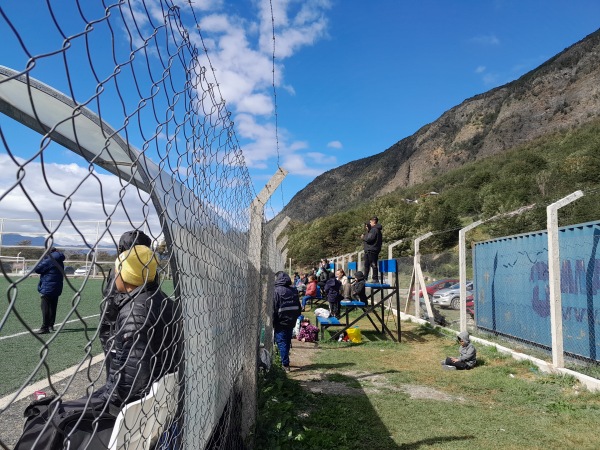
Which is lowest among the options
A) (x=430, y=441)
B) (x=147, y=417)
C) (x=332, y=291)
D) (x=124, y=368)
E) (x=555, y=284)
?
(x=430, y=441)

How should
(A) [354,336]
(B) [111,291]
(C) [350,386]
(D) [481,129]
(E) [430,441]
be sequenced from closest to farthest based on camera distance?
1. (B) [111,291]
2. (E) [430,441]
3. (C) [350,386]
4. (A) [354,336]
5. (D) [481,129]

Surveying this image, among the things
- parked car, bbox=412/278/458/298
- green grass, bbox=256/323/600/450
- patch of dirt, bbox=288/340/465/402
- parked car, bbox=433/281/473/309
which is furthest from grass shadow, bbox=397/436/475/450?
parked car, bbox=433/281/473/309

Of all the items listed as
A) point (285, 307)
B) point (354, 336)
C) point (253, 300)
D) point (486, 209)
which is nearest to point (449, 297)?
point (354, 336)

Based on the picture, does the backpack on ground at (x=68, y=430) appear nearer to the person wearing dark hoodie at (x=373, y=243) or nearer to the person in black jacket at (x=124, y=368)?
the person in black jacket at (x=124, y=368)

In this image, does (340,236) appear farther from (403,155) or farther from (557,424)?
(403,155)

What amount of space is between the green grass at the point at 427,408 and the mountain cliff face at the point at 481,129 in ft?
169

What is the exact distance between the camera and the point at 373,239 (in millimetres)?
12914

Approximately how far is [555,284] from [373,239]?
6.13 metres

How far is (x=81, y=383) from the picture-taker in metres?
5.42

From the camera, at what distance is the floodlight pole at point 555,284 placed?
272 inches

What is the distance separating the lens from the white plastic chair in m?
1.64

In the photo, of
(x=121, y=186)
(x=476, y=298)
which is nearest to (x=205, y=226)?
(x=121, y=186)

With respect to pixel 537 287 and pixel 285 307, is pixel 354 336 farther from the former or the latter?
pixel 537 287

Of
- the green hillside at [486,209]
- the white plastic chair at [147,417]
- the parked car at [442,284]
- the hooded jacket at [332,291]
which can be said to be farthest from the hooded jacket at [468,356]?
the green hillside at [486,209]
